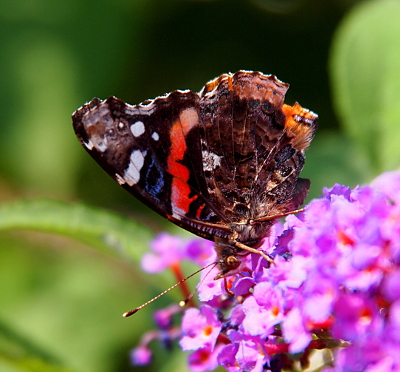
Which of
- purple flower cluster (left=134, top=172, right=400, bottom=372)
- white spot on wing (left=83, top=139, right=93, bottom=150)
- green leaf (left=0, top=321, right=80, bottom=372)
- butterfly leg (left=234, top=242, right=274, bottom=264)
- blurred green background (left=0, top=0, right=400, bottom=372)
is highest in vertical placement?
blurred green background (left=0, top=0, right=400, bottom=372)

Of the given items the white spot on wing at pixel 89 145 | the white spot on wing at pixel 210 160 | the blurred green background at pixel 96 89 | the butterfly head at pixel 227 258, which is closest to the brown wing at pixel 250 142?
the white spot on wing at pixel 210 160

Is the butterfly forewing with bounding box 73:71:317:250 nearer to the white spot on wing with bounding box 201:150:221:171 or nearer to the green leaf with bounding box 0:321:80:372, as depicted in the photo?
the white spot on wing with bounding box 201:150:221:171

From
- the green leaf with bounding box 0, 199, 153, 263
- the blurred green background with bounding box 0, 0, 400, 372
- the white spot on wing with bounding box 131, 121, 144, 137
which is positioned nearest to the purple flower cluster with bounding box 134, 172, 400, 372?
the white spot on wing with bounding box 131, 121, 144, 137

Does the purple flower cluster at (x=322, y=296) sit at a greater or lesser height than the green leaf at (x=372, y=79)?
lesser

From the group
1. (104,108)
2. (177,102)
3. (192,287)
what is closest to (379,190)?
(177,102)

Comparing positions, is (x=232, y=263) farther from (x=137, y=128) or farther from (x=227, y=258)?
(x=137, y=128)

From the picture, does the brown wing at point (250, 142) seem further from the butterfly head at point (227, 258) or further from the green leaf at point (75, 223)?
the green leaf at point (75, 223)
